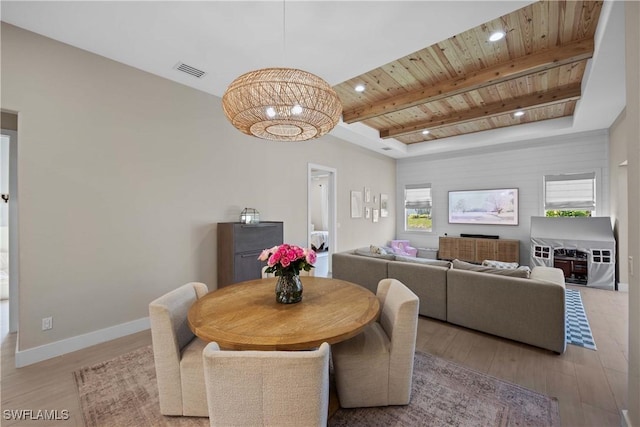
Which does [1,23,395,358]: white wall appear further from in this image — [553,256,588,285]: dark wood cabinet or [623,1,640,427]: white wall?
[553,256,588,285]: dark wood cabinet

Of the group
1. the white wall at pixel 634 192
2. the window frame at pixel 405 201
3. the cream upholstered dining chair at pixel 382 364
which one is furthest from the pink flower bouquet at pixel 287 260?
the window frame at pixel 405 201

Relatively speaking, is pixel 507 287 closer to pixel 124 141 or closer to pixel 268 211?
pixel 268 211

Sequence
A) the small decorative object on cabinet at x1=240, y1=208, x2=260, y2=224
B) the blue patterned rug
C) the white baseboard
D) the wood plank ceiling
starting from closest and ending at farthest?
1. the white baseboard
2. the wood plank ceiling
3. the blue patterned rug
4. the small decorative object on cabinet at x1=240, y1=208, x2=260, y2=224

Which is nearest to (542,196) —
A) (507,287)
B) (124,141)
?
(507,287)

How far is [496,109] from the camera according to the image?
486 cm

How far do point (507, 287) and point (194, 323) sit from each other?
2969mm

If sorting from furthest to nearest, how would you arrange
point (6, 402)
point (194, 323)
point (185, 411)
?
point (6, 402)
point (185, 411)
point (194, 323)

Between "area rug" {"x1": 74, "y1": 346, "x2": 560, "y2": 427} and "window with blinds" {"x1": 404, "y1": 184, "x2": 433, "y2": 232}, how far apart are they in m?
5.68

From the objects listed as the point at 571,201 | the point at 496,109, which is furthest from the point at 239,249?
the point at 571,201

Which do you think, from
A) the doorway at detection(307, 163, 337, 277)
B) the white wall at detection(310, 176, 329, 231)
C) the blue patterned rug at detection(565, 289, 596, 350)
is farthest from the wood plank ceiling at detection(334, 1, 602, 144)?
the white wall at detection(310, 176, 329, 231)

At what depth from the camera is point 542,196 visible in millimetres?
5938

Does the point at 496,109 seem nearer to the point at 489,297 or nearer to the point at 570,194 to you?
the point at 570,194

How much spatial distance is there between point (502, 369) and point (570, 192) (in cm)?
525

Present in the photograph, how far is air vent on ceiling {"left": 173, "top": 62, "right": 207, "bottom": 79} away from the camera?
10.0 feet
